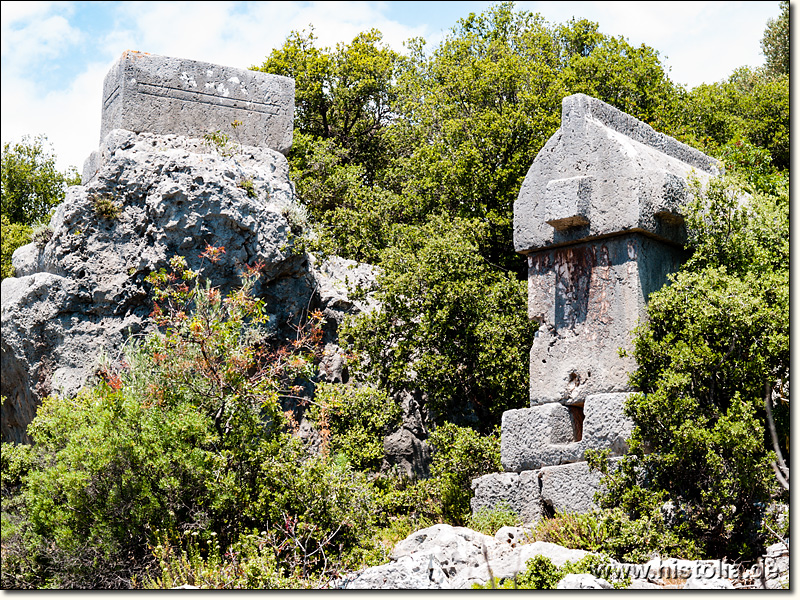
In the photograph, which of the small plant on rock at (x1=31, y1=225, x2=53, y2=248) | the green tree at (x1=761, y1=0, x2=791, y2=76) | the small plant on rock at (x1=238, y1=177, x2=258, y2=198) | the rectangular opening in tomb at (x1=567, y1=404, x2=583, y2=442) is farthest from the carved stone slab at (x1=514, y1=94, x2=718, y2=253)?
the green tree at (x1=761, y1=0, x2=791, y2=76)

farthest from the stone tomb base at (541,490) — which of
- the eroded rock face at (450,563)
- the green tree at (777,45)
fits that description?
the green tree at (777,45)

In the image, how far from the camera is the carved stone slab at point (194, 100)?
11.4m

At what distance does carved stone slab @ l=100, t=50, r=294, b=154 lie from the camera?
37.3 feet

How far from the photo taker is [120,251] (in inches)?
416

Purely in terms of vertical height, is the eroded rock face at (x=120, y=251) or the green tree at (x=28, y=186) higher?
the green tree at (x=28, y=186)

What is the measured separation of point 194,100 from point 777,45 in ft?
44.3

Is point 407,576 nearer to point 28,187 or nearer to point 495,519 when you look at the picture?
point 495,519

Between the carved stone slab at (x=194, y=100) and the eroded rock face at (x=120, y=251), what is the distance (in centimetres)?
57

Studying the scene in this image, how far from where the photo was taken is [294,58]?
21203 millimetres

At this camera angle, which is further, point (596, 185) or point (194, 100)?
point (194, 100)

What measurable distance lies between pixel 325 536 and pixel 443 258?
400cm

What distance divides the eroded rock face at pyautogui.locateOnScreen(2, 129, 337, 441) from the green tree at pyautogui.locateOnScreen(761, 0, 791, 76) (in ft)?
41.8

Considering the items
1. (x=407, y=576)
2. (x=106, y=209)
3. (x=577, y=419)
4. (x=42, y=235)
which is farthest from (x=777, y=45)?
(x=407, y=576)

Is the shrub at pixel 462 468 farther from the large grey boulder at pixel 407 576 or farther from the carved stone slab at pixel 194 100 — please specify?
the carved stone slab at pixel 194 100
